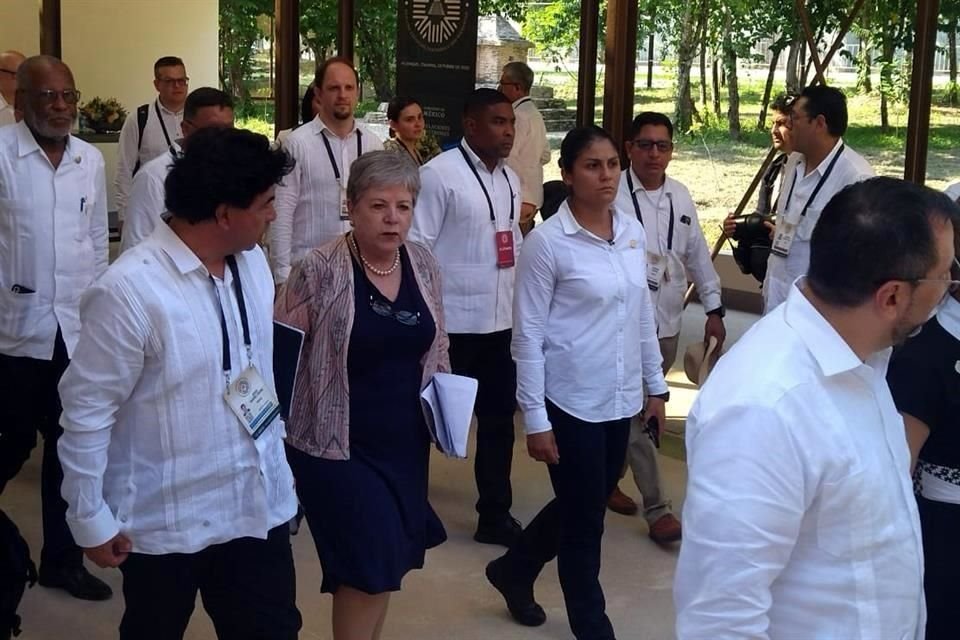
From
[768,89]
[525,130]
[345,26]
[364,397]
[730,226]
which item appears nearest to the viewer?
[364,397]

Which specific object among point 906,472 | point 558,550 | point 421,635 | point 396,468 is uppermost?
point 906,472

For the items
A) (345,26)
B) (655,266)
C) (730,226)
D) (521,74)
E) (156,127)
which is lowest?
(655,266)

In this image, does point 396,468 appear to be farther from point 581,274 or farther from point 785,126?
point 785,126

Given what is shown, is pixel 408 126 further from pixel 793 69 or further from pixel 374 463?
pixel 374 463

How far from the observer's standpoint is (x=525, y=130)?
787 centimetres

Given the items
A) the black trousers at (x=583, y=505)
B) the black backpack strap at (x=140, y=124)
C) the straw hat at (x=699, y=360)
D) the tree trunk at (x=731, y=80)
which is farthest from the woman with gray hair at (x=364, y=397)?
the black backpack strap at (x=140, y=124)

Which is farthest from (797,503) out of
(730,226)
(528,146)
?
(528,146)

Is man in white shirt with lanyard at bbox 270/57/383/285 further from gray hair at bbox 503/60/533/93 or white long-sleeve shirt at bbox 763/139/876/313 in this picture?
gray hair at bbox 503/60/533/93

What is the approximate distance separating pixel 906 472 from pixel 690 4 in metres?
5.97

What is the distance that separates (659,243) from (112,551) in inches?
118

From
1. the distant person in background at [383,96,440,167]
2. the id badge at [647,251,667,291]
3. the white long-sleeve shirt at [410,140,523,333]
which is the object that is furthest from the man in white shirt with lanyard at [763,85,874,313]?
the distant person in background at [383,96,440,167]

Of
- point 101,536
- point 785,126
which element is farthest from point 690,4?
point 101,536

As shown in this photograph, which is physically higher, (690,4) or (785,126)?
(690,4)

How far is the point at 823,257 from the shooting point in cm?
191
